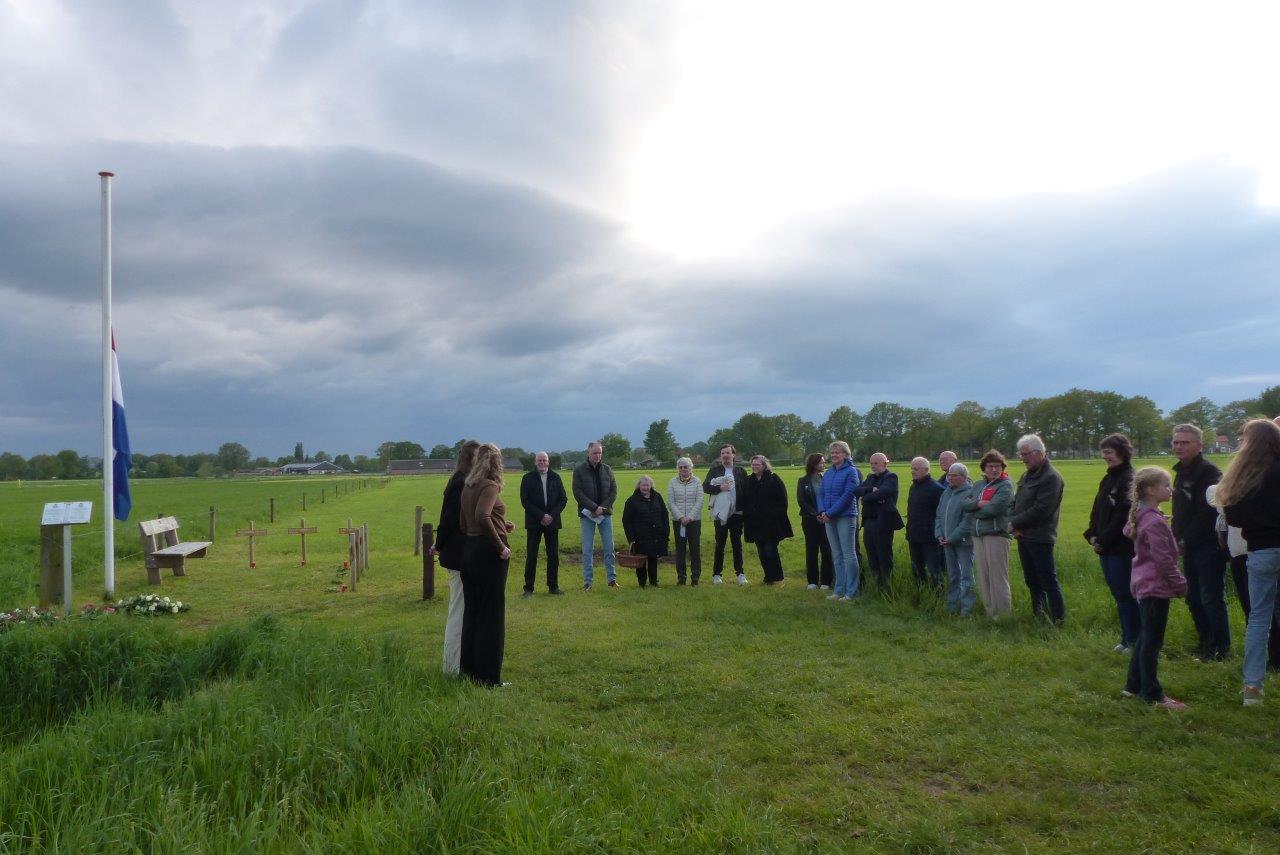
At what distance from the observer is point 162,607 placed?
9.89 meters

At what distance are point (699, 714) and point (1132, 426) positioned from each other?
114m

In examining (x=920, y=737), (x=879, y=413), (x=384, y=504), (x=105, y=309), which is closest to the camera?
(x=920, y=737)

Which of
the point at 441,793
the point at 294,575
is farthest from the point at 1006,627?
the point at 294,575

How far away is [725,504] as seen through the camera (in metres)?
12.3

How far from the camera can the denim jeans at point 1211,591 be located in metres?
6.45

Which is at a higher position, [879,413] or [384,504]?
[879,413]

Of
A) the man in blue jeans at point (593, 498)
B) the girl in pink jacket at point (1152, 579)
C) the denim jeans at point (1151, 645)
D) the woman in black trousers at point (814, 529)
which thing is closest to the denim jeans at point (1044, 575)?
the girl in pink jacket at point (1152, 579)

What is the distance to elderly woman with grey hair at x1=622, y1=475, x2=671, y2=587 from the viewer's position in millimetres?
12109

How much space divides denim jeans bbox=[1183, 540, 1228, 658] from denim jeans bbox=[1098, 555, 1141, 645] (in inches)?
19.2

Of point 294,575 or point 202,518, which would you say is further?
point 202,518

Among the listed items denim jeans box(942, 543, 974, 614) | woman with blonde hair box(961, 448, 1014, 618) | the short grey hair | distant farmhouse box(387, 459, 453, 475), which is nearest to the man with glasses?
the short grey hair

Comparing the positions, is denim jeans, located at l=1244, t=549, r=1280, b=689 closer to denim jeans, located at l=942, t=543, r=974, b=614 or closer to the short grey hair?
the short grey hair

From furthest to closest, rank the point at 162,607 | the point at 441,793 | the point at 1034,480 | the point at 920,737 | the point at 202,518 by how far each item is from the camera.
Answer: the point at 202,518 < the point at 162,607 < the point at 1034,480 < the point at 920,737 < the point at 441,793

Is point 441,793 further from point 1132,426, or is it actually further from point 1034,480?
point 1132,426
